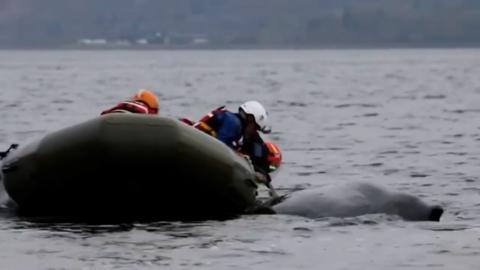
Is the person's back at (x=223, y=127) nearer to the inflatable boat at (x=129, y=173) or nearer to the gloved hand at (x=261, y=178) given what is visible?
the gloved hand at (x=261, y=178)

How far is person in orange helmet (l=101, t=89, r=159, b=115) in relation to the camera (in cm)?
1950

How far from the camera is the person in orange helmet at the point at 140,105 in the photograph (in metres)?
19.5

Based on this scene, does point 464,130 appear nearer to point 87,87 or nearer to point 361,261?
point 361,261

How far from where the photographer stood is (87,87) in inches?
2963

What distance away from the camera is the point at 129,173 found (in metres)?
18.2

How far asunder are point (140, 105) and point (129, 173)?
5.68ft

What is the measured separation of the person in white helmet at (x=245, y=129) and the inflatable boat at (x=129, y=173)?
116cm

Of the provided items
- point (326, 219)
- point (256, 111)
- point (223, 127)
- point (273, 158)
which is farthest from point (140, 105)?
point (326, 219)

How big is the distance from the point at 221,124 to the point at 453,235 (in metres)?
4.11

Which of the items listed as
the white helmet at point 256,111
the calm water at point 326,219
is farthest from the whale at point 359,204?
the white helmet at point 256,111

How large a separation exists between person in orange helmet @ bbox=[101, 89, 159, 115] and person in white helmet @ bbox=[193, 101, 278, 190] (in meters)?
0.66

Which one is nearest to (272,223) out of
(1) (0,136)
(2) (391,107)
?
(1) (0,136)

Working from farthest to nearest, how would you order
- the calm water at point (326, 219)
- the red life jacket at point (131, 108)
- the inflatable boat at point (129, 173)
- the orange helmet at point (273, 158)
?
the orange helmet at point (273, 158)
the red life jacket at point (131, 108)
the inflatable boat at point (129, 173)
the calm water at point (326, 219)

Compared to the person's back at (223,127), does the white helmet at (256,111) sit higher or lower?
higher
